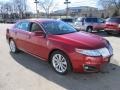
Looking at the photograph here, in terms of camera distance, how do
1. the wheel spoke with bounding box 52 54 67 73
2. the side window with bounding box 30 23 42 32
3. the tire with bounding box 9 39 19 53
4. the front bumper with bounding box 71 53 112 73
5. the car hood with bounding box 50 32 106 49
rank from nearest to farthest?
1. the front bumper with bounding box 71 53 112 73
2. the car hood with bounding box 50 32 106 49
3. the wheel spoke with bounding box 52 54 67 73
4. the side window with bounding box 30 23 42 32
5. the tire with bounding box 9 39 19 53

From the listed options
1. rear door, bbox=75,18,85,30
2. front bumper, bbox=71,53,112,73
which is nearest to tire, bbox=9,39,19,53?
front bumper, bbox=71,53,112,73

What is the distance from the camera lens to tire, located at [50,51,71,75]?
5667mm

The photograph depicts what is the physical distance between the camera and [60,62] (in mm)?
5910

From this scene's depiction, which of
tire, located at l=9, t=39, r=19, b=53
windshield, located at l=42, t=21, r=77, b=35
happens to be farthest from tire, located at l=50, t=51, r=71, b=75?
tire, located at l=9, t=39, r=19, b=53

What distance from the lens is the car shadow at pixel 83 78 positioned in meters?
5.12

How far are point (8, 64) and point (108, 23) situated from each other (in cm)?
1081

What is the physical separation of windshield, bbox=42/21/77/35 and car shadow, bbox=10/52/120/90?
1.10 m

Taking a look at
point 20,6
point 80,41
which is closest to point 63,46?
point 80,41

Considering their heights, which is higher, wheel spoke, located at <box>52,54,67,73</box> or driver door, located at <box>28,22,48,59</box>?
driver door, located at <box>28,22,48,59</box>

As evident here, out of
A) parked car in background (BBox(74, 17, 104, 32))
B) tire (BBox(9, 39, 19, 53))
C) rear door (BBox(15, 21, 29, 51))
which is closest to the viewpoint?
rear door (BBox(15, 21, 29, 51))

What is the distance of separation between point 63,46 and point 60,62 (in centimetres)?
52

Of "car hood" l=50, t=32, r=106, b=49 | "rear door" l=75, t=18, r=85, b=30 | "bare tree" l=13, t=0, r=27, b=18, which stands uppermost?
"bare tree" l=13, t=0, r=27, b=18

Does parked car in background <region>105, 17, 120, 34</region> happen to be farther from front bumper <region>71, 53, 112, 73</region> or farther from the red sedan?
front bumper <region>71, 53, 112, 73</region>

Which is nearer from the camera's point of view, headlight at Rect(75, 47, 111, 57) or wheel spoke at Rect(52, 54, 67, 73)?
headlight at Rect(75, 47, 111, 57)
